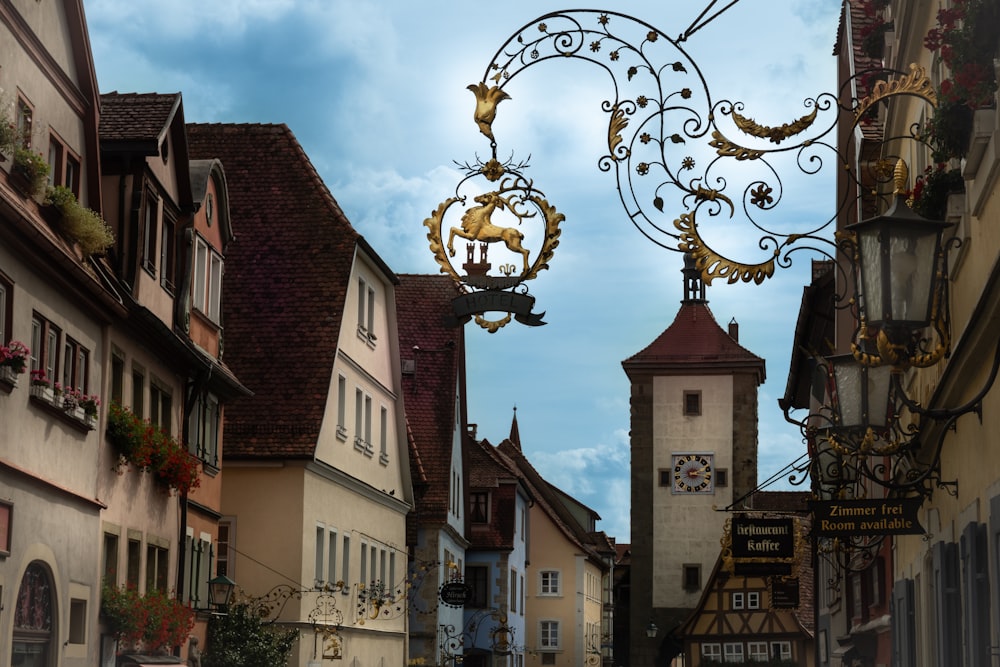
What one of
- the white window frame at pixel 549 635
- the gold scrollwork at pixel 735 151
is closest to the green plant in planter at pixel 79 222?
the gold scrollwork at pixel 735 151

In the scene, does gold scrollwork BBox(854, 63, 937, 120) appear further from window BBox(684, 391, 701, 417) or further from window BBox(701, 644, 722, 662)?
window BBox(684, 391, 701, 417)

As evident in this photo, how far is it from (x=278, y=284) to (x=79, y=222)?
12305mm

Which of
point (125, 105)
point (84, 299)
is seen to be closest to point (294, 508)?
point (125, 105)

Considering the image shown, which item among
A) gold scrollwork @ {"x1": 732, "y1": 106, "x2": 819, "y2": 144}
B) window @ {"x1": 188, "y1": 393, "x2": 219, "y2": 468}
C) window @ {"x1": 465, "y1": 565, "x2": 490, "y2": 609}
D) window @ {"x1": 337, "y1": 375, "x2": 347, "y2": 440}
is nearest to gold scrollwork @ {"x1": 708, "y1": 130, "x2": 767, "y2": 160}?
gold scrollwork @ {"x1": 732, "y1": 106, "x2": 819, "y2": 144}

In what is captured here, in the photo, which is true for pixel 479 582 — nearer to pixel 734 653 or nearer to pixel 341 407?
pixel 734 653

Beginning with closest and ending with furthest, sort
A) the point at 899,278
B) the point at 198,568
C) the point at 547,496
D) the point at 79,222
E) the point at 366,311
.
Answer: the point at 899,278 < the point at 79,222 < the point at 198,568 < the point at 366,311 < the point at 547,496

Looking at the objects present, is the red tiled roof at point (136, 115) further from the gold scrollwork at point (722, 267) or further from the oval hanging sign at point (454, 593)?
the oval hanging sign at point (454, 593)

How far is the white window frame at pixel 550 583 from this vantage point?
6512 cm

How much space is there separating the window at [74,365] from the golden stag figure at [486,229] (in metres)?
8.00

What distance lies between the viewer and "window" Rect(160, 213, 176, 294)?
2130 cm

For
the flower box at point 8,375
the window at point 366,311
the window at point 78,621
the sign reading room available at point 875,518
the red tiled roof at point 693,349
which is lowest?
the window at point 78,621

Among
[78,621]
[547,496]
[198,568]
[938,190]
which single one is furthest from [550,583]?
[938,190]

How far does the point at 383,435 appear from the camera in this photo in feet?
109

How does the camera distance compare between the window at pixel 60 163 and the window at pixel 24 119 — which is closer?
the window at pixel 24 119
